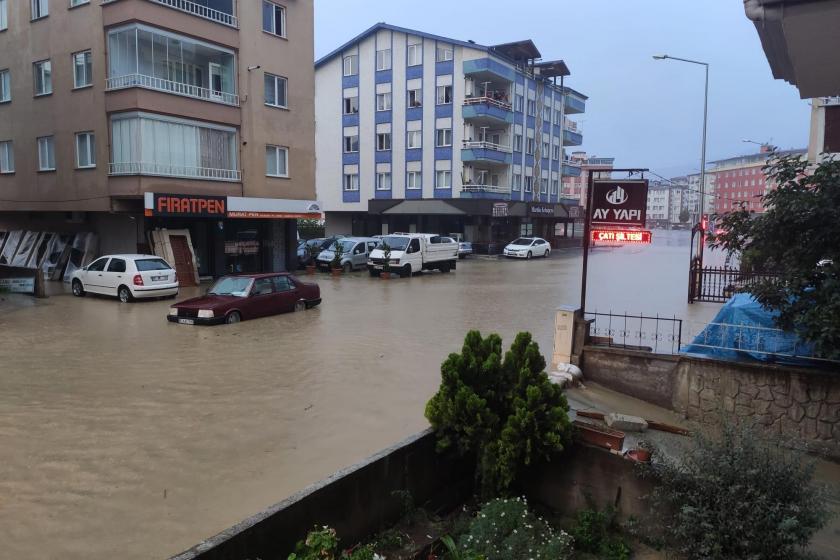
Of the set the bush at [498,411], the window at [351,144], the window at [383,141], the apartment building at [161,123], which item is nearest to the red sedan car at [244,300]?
the apartment building at [161,123]

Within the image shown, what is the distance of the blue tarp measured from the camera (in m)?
8.32

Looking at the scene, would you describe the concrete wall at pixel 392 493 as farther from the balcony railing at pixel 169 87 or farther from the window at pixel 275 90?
the window at pixel 275 90

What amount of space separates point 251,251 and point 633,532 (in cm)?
2436

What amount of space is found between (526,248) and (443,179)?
799cm

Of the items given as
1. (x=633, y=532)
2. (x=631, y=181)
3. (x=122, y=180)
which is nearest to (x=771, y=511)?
(x=633, y=532)

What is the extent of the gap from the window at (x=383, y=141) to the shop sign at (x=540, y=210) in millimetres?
12157

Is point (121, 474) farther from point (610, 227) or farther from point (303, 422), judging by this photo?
point (610, 227)

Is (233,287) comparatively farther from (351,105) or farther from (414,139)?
(351,105)

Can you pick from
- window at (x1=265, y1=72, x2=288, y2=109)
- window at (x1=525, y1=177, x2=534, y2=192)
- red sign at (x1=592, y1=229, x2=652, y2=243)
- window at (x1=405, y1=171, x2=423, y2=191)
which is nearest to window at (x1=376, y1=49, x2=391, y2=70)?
window at (x1=405, y1=171, x2=423, y2=191)

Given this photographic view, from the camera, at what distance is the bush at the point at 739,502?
4656 millimetres

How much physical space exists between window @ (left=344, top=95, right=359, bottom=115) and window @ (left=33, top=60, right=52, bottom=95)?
2676 cm

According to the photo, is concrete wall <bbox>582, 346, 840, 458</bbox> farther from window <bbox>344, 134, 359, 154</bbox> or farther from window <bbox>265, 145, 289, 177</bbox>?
window <bbox>344, 134, 359, 154</bbox>

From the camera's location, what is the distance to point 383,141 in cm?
4791

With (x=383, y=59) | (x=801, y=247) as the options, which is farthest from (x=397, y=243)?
(x=801, y=247)
